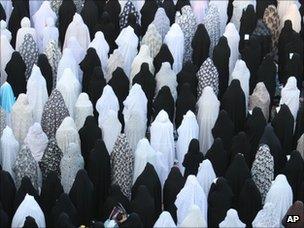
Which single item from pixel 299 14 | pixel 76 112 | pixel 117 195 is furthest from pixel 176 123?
pixel 299 14

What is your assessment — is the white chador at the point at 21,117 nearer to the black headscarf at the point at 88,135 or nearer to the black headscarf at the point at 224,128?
the black headscarf at the point at 88,135

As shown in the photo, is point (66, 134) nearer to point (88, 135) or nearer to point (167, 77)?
point (88, 135)

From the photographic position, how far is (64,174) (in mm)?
8844

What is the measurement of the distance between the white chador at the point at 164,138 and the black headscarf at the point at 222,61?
1694 millimetres

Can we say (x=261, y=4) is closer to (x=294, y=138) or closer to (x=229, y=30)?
(x=229, y=30)

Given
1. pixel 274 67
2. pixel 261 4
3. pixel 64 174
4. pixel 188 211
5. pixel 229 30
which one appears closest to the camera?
pixel 188 211

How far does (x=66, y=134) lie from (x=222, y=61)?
2656 millimetres

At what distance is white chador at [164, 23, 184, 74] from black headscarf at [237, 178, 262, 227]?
9.70 ft

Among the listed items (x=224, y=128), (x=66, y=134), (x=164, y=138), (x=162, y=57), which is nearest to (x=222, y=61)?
(x=162, y=57)

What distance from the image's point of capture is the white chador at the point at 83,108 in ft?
31.7

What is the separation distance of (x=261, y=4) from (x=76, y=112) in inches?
145

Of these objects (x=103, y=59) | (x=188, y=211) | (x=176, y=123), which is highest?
(x=103, y=59)

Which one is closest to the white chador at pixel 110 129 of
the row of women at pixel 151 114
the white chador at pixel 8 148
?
the row of women at pixel 151 114

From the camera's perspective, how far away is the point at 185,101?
9867mm
